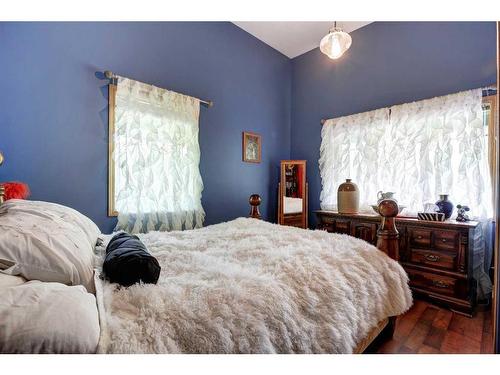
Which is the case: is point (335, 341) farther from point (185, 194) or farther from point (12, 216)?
point (185, 194)

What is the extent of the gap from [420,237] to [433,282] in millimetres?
411

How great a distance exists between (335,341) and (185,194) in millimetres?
2021

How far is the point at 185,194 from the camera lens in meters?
2.54

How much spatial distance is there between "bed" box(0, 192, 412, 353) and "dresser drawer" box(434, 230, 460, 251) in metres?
1.08

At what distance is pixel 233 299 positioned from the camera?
2.45ft

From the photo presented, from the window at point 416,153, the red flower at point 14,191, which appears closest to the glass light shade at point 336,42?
the window at point 416,153

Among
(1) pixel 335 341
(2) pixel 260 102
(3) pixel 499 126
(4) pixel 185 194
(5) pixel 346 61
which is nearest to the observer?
(3) pixel 499 126

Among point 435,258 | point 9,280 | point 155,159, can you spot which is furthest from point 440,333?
point 155,159

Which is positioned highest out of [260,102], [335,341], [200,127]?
[260,102]

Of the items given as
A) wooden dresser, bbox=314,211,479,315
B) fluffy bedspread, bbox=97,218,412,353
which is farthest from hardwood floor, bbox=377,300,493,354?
fluffy bedspread, bbox=97,218,412,353

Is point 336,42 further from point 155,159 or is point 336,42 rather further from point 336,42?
point 155,159

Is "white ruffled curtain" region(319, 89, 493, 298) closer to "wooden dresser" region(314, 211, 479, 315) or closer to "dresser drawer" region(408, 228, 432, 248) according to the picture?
"wooden dresser" region(314, 211, 479, 315)

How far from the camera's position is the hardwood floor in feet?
5.08
